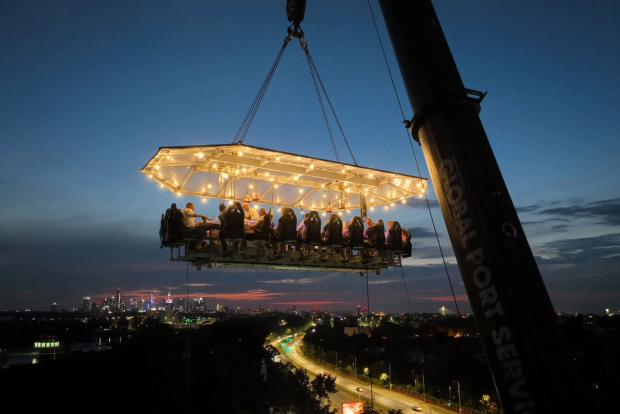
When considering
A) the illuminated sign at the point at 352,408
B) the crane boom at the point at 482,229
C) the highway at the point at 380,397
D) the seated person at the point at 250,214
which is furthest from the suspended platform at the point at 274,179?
the highway at the point at 380,397

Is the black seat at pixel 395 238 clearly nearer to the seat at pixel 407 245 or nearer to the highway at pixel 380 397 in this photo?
the seat at pixel 407 245

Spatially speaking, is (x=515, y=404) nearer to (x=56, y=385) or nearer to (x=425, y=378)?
(x=56, y=385)

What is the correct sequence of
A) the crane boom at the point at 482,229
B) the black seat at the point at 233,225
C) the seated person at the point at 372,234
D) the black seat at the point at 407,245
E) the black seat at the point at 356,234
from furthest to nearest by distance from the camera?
the black seat at the point at 407,245 → the seated person at the point at 372,234 → the black seat at the point at 356,234 → the black seat at the point at 233,225 → the crane boom at the point at 482,229

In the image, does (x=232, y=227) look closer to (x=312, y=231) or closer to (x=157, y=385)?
(x=312, y=231)

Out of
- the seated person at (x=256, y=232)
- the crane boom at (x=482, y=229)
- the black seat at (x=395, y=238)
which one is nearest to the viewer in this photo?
the crane boom at (x=482, y=229)

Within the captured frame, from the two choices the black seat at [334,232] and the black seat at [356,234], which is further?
the black seat at [356,234]

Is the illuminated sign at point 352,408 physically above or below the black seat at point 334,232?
below

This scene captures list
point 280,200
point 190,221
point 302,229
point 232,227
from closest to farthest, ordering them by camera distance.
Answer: point 232,227 → point 190,221 → point 302,229 → point 280,200

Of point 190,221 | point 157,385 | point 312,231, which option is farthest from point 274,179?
point 157,385
